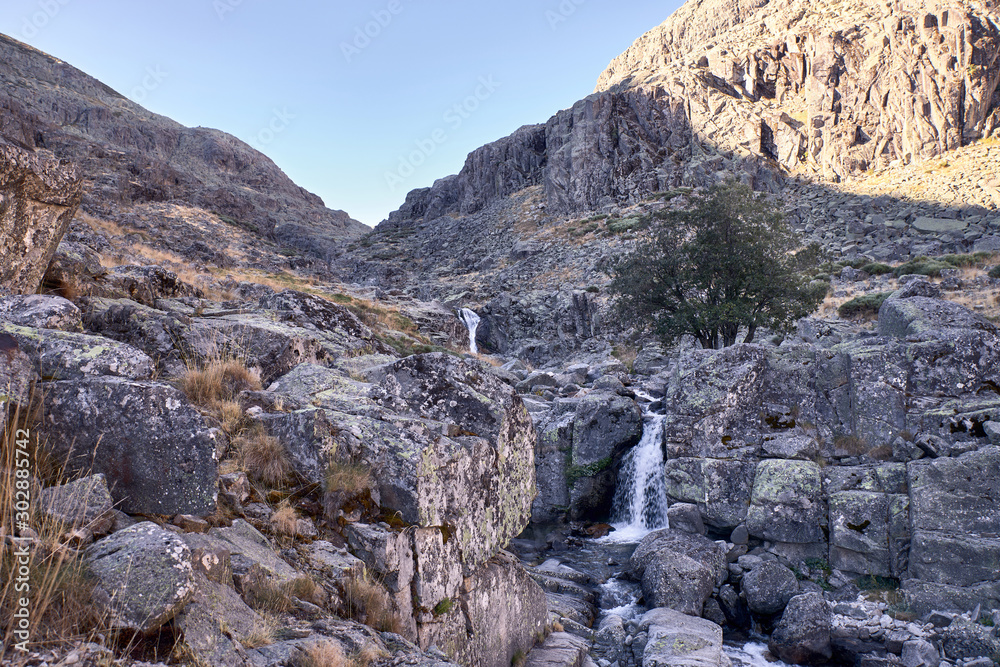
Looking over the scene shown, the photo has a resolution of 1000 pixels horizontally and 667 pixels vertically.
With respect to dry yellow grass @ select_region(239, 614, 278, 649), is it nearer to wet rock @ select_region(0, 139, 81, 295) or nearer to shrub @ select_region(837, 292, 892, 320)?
wet rock @ select_region(0, 139, 81, 295)

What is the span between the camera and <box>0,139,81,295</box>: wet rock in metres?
4.92

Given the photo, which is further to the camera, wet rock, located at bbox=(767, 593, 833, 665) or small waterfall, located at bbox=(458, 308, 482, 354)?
small waterfall, located at bbox=(458, 308, 482, 354)

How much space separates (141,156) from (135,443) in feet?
220

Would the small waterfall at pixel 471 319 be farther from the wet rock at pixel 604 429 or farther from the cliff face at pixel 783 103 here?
the wet rock at pixel 604 429

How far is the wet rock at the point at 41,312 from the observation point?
4.25 m

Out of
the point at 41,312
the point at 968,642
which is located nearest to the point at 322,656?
the point at 41,312

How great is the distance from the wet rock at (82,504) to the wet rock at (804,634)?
10.2 metres

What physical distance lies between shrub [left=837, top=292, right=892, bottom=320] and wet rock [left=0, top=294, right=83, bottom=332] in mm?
29314

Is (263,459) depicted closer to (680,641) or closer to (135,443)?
(135,443)

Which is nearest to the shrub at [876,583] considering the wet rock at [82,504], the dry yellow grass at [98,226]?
the wet rock at [82,504]

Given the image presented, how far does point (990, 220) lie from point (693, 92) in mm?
29160

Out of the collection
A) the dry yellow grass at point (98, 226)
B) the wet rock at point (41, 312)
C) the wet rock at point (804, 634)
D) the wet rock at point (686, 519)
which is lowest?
the wet rock at point (804, 634)

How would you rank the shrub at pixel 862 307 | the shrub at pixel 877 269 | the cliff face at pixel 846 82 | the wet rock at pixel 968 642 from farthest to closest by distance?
the cliff face at pixel 846 82 < the shrub at pixel 877 269 < the shrub at pixel 862 307 < the wet rock at pixel 968 642

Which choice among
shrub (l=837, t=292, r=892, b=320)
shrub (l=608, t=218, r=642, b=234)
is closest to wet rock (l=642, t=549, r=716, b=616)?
shrub (l=837, t=292, r=892, b=320)
